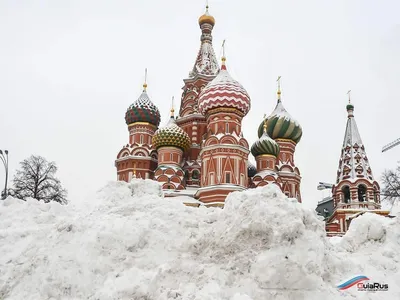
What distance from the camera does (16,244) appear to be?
7.34 m

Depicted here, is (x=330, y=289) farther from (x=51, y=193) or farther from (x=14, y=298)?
(x=51, y=193)

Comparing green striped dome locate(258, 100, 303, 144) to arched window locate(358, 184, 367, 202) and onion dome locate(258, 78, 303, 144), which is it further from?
arched window locate(358, 184, 367, 202)

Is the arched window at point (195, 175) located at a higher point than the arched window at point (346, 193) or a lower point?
higher

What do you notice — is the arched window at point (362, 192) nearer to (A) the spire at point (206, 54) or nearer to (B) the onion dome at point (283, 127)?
(B) the onion dome at point (283, 127)

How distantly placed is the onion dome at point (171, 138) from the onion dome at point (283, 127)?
236 inches

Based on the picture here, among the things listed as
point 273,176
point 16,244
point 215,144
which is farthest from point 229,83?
point 16,244

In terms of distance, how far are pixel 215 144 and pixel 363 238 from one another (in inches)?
583

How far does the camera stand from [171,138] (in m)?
25.0

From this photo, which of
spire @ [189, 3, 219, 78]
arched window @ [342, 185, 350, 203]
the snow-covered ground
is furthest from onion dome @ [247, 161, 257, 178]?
the snow-covered ground

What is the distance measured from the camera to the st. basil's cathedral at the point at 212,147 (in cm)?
2267

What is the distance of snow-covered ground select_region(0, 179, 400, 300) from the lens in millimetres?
5879

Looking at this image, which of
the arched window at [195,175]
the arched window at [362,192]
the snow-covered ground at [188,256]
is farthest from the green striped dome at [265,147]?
the snow-covered ground at [188,256]

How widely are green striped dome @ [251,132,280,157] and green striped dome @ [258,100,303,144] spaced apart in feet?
7.33

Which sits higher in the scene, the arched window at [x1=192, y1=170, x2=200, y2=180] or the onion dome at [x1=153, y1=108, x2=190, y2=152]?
the onion dome at [x1=153, y1=108, x2=190, y2=152]
